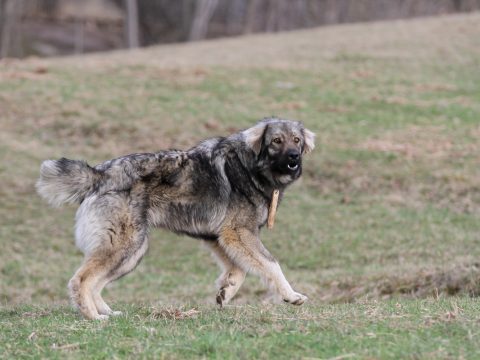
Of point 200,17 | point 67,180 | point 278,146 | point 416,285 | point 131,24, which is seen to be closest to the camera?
point 67,180

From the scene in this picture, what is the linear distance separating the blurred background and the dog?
1608 inches

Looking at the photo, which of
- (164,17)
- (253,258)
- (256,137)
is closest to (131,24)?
(164,17)

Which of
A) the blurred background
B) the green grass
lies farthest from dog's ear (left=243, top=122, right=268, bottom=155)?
the blurred background

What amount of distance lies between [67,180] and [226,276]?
79.2 inches

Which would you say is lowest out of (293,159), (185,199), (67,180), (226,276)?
(226,276)

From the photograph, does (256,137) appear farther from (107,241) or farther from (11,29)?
(11,29)

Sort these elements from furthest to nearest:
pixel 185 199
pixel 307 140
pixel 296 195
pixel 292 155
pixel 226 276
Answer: pixel 296 195 → pixel 307 140 → pixel 226 276 → pixel 292 155 → pixel 185 199

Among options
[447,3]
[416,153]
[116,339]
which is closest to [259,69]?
[416,153]

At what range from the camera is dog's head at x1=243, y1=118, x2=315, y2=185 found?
27.7ft

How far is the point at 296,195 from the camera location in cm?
1823

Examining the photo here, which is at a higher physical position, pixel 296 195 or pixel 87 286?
pixel 87 286

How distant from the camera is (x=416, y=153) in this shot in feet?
66.1

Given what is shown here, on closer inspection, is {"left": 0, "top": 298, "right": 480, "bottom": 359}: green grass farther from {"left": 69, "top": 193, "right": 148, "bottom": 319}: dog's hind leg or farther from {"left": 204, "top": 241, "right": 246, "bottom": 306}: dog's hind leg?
{"left": 204, "top": 241, "right": 246, "bottom": 306}: dog's hind leg

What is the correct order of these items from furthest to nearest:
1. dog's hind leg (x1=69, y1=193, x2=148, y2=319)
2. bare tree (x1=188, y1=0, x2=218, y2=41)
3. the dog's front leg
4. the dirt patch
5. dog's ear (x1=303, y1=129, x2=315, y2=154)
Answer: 1. bare tree (x1=188, y1=0, x2=218, y2=41)
2. the dirt patch
3. dog's ear (x1=303, y1=129, x2=315, y2=154)
4. the dog's front leg
5. dog's hind leg (x1=69, y1=193, x2=148, y2=319)
